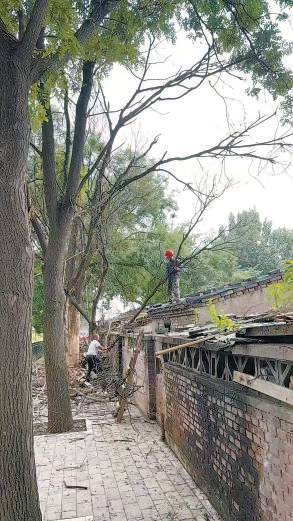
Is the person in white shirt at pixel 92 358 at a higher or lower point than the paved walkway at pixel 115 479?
higher

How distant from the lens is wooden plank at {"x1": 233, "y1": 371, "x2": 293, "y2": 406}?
3492 mm

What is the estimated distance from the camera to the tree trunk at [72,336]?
17253mm

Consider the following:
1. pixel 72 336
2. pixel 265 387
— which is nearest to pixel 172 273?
pixel 72 336

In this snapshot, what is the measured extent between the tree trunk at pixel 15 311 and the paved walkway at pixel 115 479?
65.9 inches

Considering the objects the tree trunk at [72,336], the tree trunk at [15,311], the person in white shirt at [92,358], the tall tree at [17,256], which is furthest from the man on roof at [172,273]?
the tree trunk at [15,311]

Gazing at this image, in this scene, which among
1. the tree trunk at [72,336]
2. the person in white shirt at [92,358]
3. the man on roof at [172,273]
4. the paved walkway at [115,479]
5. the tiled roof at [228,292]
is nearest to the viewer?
the paved walkway at [115,479]

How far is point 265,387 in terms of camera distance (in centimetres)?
388

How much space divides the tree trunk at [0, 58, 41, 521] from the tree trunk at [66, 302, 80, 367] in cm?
1288

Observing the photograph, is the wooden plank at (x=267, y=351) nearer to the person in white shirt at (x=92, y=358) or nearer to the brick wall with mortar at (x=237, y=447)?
the brick wall with mortar at (x=237, y=447)

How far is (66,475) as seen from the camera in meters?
7.12

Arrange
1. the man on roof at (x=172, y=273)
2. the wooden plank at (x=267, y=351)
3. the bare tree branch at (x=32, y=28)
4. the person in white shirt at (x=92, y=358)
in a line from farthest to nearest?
the person in white shirt at (x=92, y=358), the man on roof at (x=172, y=273), the bare tree branch at (x=32, y=28), the wooden plank at (x=267, y=351)

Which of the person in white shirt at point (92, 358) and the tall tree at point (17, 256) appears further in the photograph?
the person in white shirt at point (92, 358)

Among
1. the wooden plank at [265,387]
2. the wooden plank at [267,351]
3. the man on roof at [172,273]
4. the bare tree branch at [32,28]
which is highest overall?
the bare tree branch at [32,28]

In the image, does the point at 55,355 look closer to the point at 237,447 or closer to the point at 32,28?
the point at 237,447
